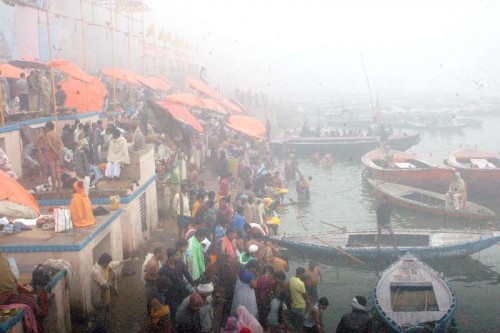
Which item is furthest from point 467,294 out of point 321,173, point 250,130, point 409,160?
point 321,173

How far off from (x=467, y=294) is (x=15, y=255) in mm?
11260

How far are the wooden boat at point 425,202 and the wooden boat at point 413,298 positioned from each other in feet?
26.8

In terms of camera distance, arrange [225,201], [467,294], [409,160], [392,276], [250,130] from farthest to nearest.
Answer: [409,160], [250,130], [467,294], [225,201], [392,276]

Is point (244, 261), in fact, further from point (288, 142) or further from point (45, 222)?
point (288, 142)

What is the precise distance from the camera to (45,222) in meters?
9.52

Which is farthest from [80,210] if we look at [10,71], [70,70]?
[10,71]

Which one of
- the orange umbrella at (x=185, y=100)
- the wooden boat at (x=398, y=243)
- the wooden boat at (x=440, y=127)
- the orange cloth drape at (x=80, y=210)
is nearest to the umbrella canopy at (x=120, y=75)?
the orange umbrella at (x=185, y=100)

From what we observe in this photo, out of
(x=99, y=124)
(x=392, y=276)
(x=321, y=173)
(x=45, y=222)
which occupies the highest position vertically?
(x=99, y=124)

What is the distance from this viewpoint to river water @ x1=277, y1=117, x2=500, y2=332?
1204cm

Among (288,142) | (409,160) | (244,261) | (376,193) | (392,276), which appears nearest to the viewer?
(244,261)

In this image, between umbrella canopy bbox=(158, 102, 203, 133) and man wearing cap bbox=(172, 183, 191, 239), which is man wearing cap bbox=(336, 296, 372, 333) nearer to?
man wearing cap bbox=(172, 183, 191, 239)

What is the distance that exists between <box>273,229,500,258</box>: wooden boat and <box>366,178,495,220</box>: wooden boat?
4171 mm

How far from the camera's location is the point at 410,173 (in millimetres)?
23547

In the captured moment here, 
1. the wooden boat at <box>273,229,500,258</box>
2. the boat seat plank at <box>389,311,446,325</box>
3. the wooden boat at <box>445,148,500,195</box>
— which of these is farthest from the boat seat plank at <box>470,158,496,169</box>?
the boat seat plank at <box>389,311,446,325</box>
